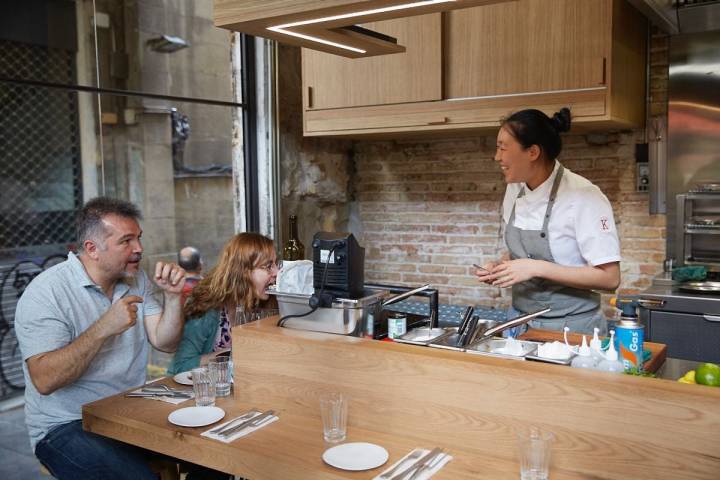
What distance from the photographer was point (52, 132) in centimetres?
342

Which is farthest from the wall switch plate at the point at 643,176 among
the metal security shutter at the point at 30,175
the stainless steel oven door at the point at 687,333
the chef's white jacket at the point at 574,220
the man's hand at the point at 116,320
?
the metal security shutter at the point at 30,175

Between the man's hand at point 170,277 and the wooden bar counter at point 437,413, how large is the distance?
41 centimetres

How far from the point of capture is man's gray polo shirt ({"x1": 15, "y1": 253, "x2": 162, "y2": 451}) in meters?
2.18

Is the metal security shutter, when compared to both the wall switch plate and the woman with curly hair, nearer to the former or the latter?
the woman with curly hair

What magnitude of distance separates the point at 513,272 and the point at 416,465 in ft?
3.34

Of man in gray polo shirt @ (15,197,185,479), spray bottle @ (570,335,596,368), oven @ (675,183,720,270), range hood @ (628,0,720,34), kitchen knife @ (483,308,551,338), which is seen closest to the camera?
spray bottle @ (570,335,596,368)

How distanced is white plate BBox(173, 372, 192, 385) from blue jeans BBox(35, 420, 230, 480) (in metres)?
0.24

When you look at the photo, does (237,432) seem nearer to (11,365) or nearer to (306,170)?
(11,365)

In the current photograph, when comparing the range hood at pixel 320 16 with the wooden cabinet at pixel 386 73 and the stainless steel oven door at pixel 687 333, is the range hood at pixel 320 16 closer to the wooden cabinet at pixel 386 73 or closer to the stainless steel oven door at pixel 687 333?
the wooden cabinet at pixel 386 73

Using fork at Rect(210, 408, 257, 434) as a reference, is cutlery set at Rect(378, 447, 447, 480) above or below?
below

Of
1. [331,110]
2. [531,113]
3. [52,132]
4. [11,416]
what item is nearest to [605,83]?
[531,113]

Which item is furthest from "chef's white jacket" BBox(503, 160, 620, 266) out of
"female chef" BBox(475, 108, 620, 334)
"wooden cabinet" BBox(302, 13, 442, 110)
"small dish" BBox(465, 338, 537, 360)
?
"wooden cabinet" BBox(302, 13, 442, 110)

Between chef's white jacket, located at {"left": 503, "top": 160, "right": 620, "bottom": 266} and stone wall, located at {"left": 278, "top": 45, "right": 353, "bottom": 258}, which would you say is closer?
chef's white jacket, located at {"left": 503, "top": 160, "right": 620, "bottom": 266}

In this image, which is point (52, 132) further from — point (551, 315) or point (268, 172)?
point (551, 315)
